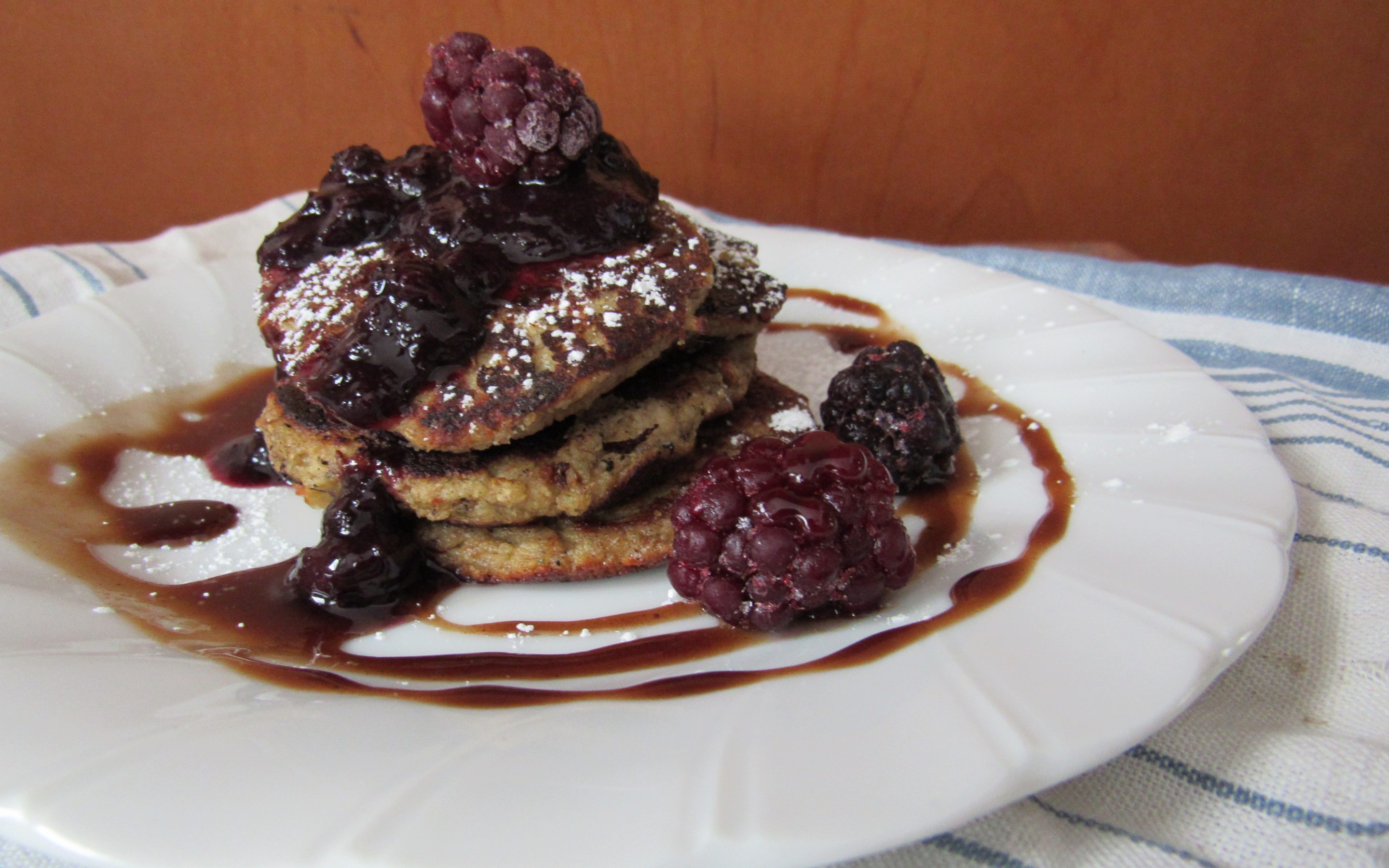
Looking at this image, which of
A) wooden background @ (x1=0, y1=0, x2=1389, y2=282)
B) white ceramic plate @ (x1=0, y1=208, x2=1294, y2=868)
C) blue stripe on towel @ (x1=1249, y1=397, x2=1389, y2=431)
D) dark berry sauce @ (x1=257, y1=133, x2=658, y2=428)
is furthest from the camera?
wooden background @ (x1=0, y1=0, x2=1389, y2=282)

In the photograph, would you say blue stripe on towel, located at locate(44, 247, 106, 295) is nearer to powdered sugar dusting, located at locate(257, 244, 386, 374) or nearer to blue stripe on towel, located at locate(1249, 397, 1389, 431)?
powdered sugar dusting, located at locate(257, 244, 386, 374)

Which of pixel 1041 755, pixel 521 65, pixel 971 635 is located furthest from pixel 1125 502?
pixel 521 65

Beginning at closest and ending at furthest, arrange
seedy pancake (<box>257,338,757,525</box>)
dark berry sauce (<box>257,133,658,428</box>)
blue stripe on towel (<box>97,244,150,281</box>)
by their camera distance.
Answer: dark berry sauce (<box>257,133,658,428</box>) → seedy pancake (<box>257,338,757,525</box>) → blue stripe on towel (<box>97,244,150,281</box>)

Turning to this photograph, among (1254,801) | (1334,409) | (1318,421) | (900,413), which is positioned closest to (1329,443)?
(1318,421)

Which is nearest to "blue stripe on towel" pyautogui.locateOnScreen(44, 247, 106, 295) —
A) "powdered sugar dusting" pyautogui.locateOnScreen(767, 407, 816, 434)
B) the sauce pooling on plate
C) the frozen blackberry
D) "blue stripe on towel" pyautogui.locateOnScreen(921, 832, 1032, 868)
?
the sauce pooling on plate

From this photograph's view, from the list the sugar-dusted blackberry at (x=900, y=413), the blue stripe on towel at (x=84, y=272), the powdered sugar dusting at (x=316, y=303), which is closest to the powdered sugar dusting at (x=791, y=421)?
the sugar-dusted blackberry at (x=900, y=413)

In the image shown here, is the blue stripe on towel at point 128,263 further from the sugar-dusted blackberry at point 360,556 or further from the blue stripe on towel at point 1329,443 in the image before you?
the blue stripe on towel at point 1329,443
